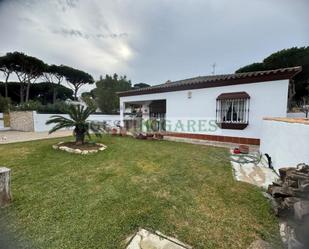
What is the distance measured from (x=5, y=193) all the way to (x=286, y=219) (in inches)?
198

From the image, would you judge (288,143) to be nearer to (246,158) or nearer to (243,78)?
(246,158)

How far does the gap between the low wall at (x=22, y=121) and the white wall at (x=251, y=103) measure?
1240cm

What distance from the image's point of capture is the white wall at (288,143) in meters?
3.45

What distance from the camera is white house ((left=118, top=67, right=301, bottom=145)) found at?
7270 mm

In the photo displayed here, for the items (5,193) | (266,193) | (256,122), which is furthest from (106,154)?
(256,122)

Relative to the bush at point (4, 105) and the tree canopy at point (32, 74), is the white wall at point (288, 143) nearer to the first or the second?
the bush at point (4, 105)

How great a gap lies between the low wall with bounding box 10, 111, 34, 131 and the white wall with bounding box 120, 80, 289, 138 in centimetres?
1240

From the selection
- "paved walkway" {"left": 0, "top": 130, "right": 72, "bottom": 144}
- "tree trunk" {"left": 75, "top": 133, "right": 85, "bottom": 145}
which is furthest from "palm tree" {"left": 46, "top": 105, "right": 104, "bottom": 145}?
"paved walkway" {"left": 0, "top": 130, "right": 72, "bottom": 144}

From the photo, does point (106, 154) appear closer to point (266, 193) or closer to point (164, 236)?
point (164, 236)

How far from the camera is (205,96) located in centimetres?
910

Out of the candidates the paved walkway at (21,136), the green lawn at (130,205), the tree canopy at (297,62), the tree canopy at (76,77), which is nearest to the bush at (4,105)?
the paved walkway at (21,136)

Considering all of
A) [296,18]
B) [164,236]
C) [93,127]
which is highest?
[296,18]

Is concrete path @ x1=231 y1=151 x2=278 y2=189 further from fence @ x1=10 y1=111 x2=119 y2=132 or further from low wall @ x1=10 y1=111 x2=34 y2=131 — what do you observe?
low wall @ x1=10 y1=111 x2=34 y2=131

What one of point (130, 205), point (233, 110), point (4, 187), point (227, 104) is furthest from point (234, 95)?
point (4, 187)
